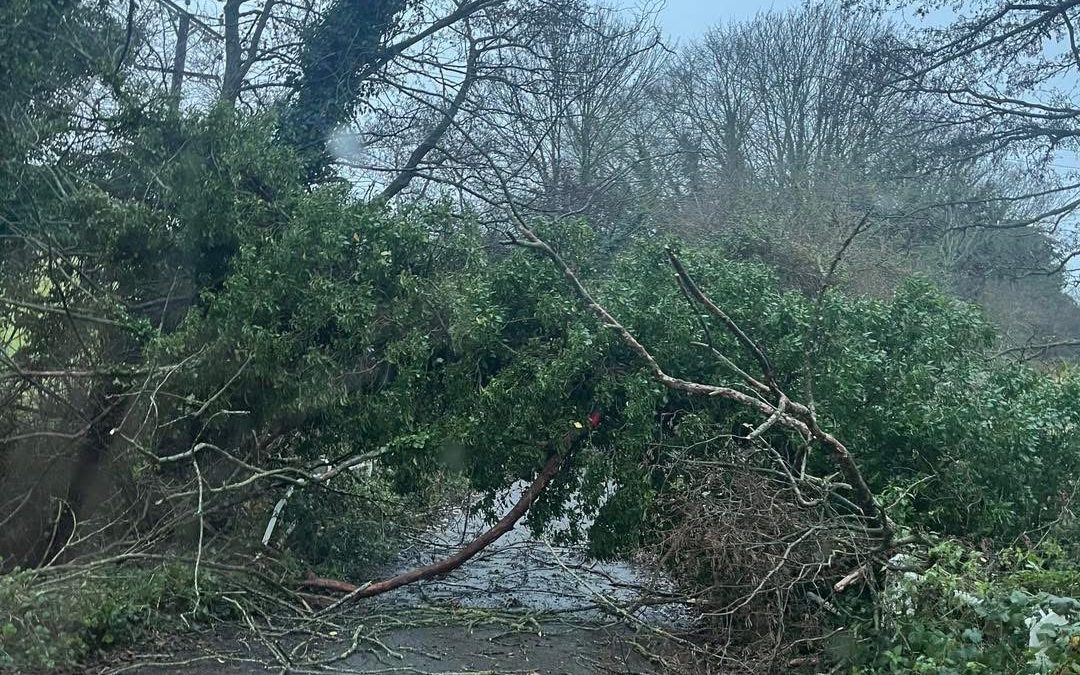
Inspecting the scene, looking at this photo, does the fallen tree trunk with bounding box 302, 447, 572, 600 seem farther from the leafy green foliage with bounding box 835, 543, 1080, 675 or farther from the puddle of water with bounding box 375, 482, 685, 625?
the leafy green foliage with bounding box 835, 543, 1080, 675

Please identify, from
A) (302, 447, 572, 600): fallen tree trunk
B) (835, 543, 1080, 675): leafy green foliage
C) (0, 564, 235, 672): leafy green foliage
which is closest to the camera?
(835, 543, 1080, 675): leafy green foliage

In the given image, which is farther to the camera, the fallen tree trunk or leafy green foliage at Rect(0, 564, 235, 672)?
the fallen tree trunk

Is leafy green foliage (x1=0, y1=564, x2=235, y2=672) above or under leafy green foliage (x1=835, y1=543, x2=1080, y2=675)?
under

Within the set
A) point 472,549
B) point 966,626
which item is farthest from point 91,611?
point 966,626

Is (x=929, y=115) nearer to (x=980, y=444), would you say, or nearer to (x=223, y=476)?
(x=980, y=444)

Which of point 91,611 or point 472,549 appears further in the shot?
point 472,549

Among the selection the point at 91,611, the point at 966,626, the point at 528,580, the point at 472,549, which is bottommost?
the point at 91,611

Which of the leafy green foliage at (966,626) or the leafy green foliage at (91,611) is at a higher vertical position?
the leafy green foliage at (966,626)

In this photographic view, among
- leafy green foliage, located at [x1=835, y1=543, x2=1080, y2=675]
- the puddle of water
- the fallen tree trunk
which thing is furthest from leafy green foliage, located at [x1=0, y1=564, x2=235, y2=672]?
leafy green foliage, located at [x1=835, y1=543, x2=1080, y2=675]

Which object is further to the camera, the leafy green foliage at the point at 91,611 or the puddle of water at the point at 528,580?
the puddle of water at the point at 528,580

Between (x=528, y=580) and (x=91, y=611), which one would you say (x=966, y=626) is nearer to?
(x=528, y=580)

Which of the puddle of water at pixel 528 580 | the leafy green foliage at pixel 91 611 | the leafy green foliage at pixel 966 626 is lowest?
the leafy green foliage at pixel 91 611

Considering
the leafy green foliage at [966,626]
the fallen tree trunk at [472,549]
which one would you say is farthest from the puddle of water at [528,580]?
the leafy green foliage at [966,626]

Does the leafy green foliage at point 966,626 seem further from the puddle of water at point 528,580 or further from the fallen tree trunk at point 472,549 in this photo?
the fallen tree trunk at point 472,549
